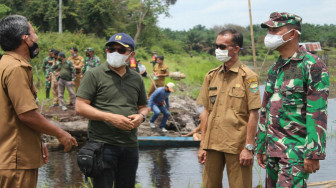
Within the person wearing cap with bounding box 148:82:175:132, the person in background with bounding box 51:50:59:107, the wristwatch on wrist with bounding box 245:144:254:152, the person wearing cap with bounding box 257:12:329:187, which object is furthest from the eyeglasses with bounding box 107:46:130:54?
the person in background with bounding box 51:50:59:107

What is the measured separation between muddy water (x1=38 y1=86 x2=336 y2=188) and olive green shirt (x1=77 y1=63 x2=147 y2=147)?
3715 millimetres

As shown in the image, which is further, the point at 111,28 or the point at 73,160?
the point at 111,28

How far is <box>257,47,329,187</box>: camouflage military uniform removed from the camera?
347cm

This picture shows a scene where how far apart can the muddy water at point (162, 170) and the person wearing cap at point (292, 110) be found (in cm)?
398

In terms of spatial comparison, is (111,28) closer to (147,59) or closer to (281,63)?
(147,59)

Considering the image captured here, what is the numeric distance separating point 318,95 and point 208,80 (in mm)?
1350

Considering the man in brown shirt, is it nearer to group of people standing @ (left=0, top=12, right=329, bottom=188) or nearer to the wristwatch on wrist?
group of people standing @ (left=0, top=12, right=329, bottom=188)

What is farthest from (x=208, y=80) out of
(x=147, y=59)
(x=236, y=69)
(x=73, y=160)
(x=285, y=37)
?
(x=147, y=59)

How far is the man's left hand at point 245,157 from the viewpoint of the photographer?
4.16 m

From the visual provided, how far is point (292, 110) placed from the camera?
3.63 metres

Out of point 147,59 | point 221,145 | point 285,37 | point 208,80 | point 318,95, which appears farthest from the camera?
point 147,59

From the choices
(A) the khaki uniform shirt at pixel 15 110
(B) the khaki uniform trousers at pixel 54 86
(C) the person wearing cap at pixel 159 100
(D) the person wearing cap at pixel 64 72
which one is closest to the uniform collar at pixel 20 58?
(A) the khaki uniform shirt at pixel 15 110

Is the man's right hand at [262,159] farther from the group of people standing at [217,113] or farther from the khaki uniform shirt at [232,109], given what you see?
the khaki uniform shirt at [232,109]

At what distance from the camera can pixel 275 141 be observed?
3.70 metres
